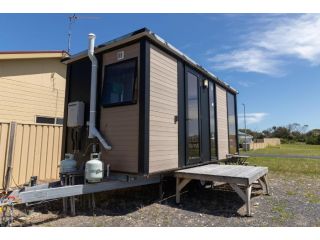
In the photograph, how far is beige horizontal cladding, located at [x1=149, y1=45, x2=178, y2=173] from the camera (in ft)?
15.5

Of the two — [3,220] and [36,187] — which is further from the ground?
[36,187]

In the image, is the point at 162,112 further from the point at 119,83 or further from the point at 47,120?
the point at 47,120

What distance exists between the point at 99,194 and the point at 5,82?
4824 mm

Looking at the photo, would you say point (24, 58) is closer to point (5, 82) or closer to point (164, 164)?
point (5, 82)

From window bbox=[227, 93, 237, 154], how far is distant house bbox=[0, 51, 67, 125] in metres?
6.05

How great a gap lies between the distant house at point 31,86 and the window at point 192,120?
520 cm

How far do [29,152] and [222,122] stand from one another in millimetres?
5632

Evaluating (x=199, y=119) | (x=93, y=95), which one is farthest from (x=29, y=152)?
(x=199, y=119)

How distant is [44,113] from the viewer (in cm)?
877

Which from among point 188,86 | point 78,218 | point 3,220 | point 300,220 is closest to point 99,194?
point 78,218

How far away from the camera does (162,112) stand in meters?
5.04

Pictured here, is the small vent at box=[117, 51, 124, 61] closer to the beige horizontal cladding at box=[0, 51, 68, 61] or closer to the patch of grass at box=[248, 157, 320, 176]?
the beige horizontal cladding at box=[0, 51, 68, 61]

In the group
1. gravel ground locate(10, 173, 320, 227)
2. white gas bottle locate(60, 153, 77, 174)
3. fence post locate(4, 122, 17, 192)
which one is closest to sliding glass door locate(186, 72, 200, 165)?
gravel ground locate(10, 173, 320, 227)

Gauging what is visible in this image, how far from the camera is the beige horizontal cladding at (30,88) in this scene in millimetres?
7750
